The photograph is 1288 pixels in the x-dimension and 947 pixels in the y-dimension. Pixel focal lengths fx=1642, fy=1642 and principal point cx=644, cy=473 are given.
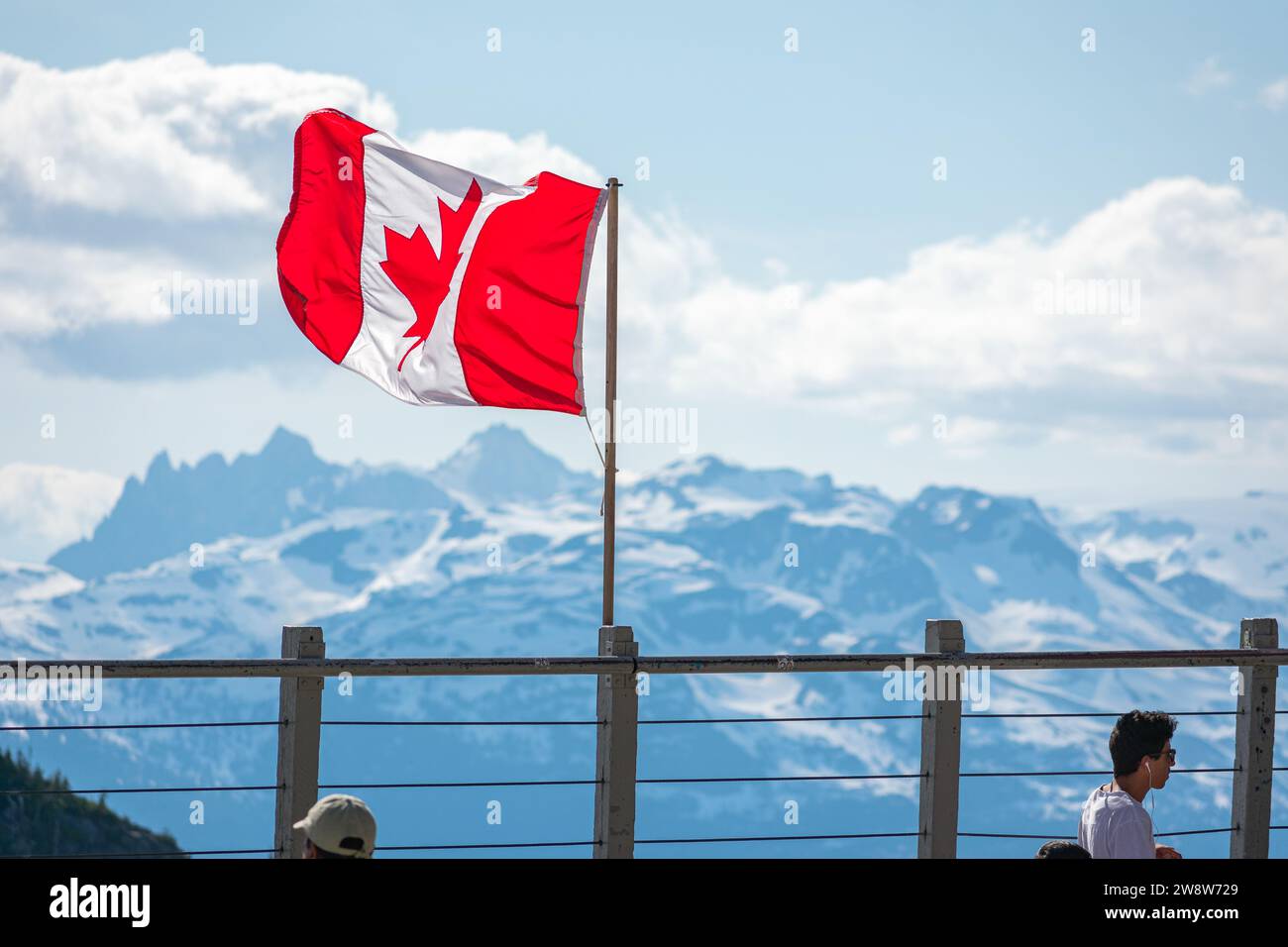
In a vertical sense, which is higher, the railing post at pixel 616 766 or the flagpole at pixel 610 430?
the flagpole at pixel 610 430

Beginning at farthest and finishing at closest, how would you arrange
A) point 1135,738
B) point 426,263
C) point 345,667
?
1. point 426,263
2. point 345,667
3. point 1135,738

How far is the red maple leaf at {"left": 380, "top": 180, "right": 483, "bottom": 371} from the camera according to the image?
8922mm

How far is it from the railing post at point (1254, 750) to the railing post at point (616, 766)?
2932 millimetres

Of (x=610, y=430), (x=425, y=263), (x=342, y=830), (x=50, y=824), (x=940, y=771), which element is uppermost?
(x=425, y=263)

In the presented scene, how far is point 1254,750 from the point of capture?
7.82 metres

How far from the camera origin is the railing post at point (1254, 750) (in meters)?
7.76

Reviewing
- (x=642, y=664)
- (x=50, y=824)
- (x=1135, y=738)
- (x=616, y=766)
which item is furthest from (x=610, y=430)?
(x=50, y=824)

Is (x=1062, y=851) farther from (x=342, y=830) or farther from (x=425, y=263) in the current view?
(x=425, y=263)

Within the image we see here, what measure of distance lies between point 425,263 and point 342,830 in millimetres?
4810

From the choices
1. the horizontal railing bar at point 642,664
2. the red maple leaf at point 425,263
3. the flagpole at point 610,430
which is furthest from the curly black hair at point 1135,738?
the red maple leaf at point 425,263

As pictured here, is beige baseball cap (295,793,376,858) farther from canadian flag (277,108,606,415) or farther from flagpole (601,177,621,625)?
canadian flag (277,108,606,415)

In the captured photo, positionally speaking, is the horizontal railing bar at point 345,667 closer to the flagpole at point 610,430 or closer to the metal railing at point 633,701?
the metal railing at point 633,701

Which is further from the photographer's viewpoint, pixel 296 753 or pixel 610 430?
pixel 610 430
